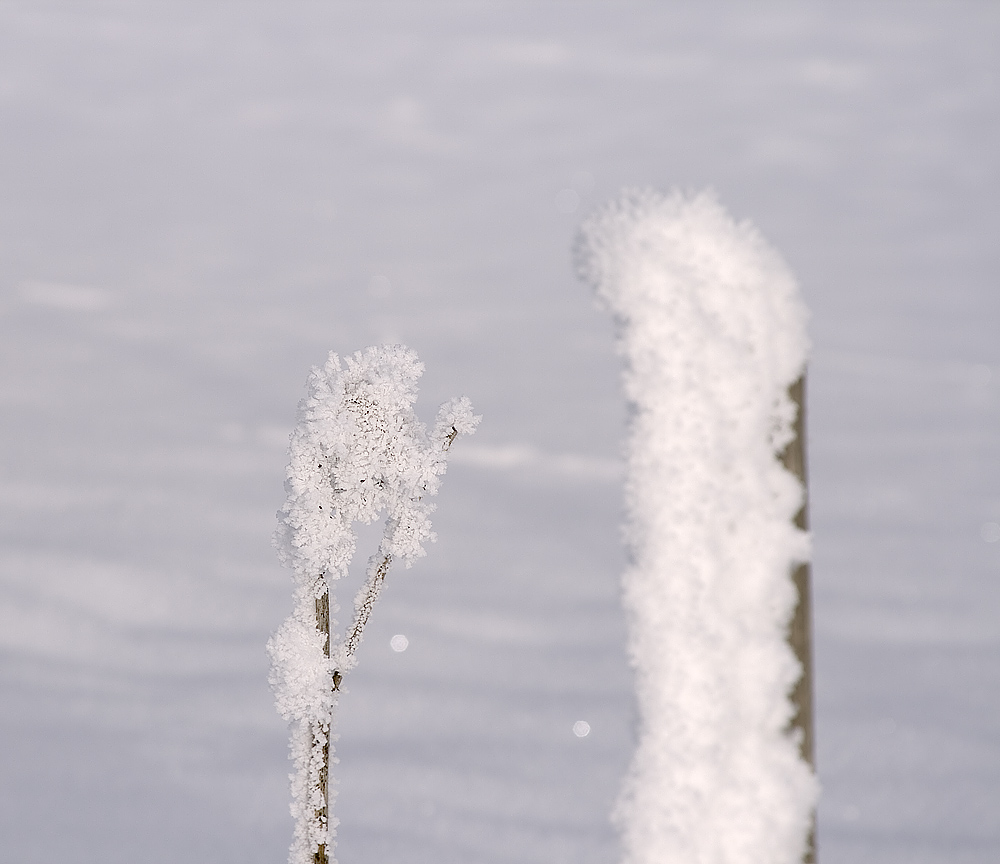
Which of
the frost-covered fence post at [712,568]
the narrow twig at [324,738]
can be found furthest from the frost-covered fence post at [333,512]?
the frost-covered fence post at [712,568]

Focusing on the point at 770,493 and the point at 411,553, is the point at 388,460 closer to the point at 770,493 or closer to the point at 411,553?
the point at 411,553

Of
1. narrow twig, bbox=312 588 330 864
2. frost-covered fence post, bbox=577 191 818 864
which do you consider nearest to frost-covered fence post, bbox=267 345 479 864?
narrow twig, bbox=312 588 330 864

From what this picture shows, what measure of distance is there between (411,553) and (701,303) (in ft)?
9.18

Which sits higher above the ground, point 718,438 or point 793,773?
point 718,438

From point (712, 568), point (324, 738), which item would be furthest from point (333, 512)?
point (712, 568)

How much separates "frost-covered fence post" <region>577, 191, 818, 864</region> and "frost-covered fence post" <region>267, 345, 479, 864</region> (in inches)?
101

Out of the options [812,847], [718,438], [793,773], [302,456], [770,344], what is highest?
[302,456]

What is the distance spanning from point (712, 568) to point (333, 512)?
2.85 m

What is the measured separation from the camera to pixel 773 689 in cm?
295

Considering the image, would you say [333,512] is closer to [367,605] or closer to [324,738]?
[367,605]

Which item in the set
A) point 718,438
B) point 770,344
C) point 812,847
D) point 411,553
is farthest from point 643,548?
point 411,553

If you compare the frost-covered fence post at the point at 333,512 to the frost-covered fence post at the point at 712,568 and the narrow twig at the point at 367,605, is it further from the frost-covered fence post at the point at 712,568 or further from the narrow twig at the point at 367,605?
the frost-covered fence post at the point at 712,568

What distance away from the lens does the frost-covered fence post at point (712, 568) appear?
115 inches

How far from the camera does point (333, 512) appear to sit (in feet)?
17.7
